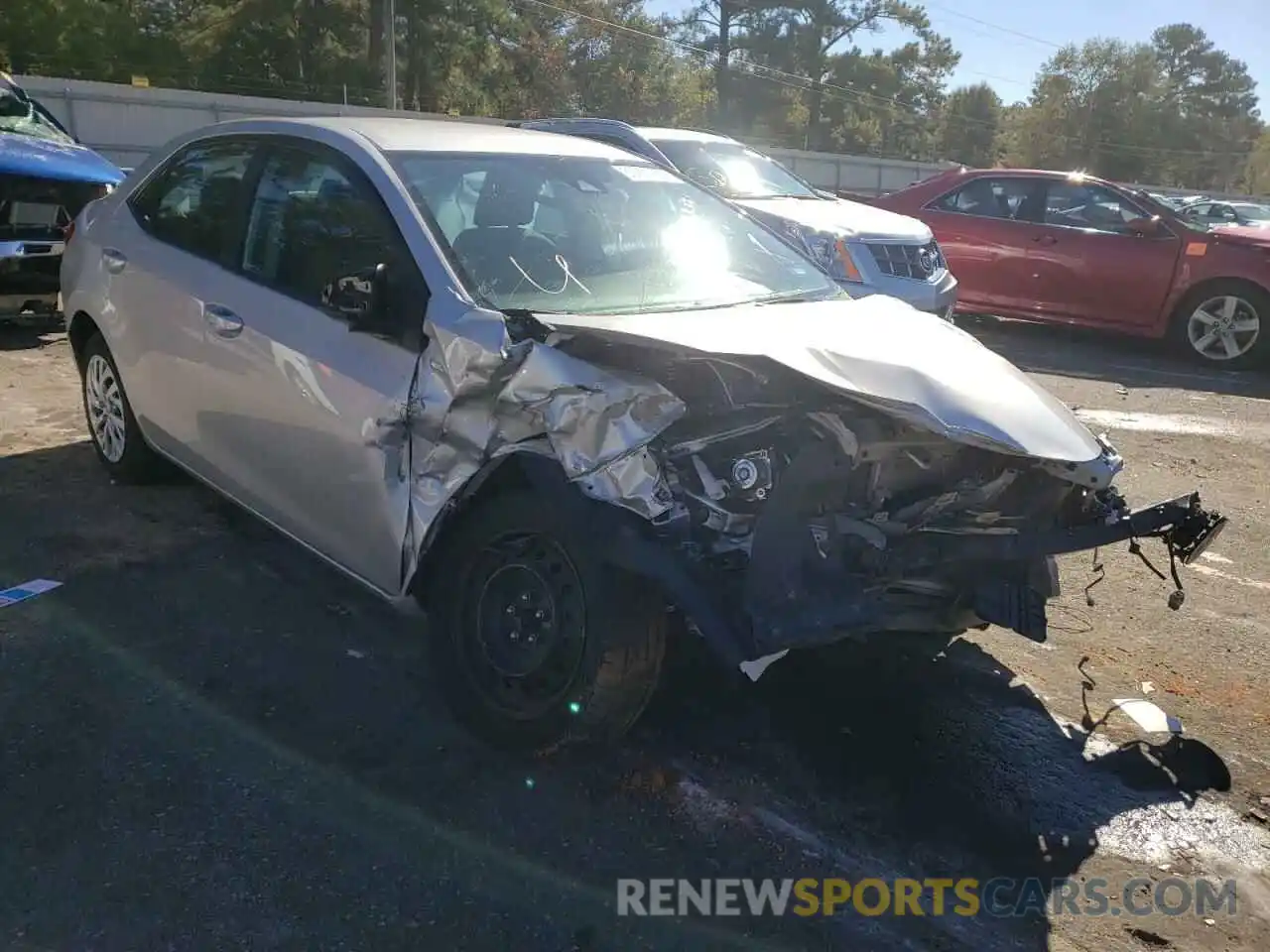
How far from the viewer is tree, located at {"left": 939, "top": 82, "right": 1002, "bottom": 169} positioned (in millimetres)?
71938

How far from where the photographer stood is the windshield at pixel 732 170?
369 inches

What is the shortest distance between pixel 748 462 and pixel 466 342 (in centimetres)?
88

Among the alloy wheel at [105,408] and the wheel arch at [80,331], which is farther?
the wheel arch at [80,331]

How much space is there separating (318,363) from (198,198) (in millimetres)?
1494

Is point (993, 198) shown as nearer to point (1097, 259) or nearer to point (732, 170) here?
point (1097, 259)

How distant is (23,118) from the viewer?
9.37 meters

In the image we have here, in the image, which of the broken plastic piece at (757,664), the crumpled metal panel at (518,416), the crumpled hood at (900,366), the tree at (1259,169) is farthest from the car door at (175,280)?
the tree at (1259,169)

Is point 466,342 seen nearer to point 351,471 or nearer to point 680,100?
point 351,471

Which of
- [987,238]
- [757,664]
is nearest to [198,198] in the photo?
[757,664]

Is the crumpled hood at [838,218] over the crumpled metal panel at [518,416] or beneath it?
over

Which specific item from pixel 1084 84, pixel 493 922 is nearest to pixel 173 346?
pixel 493 922

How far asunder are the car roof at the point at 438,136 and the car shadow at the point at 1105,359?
678cm

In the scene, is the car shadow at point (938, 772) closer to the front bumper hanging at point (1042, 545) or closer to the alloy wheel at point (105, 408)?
the front bumper hanging at point (1042, 545)

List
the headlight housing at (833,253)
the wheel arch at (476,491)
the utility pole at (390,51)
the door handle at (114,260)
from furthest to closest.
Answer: the utility pole at (390,51)
the headlight housing at (833,253)
the door handle at (114,260)
the wheel arch at (476,491)
